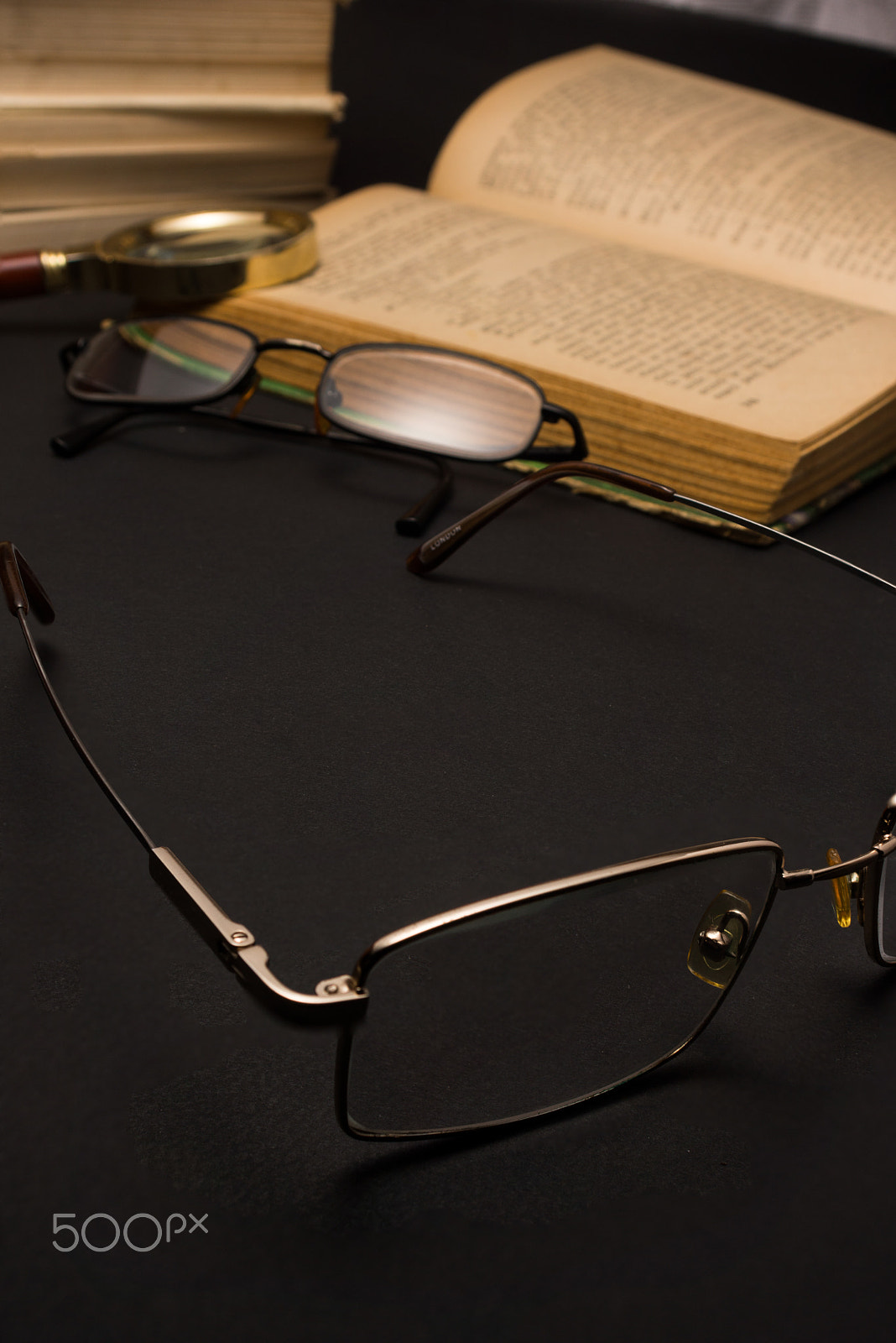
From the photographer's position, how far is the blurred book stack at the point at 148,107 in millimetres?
786

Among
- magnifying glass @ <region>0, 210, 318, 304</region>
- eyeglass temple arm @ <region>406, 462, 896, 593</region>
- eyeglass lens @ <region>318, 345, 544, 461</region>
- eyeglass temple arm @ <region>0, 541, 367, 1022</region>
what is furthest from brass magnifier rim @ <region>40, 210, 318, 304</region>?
eyeglass temple arm @ <region>0, 541, 367, 1022</region>

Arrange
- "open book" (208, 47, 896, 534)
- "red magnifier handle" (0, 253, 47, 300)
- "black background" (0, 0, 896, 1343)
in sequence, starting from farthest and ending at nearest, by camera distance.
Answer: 1. "red magnifier handle" (0, 253, 47, 300)
2. "open book" (208, 47, 896, 534)
3. "black background" (0, 0, 896, 1343)

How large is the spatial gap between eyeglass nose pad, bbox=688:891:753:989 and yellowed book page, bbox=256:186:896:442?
0.30m

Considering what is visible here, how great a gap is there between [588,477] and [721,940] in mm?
329

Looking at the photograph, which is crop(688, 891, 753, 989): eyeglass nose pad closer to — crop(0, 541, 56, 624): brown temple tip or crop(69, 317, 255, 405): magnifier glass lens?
crop(0, 541, 56, 624): brown temple tip

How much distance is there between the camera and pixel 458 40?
1.35 meters

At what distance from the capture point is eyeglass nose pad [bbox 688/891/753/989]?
1.23 feet

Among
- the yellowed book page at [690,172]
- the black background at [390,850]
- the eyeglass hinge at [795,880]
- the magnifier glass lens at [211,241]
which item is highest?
the yellowed book page at [690,172]

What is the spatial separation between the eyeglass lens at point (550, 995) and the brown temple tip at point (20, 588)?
0.28 meters

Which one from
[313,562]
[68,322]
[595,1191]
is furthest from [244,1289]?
[68,322]

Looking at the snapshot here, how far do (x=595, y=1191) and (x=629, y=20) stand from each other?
1441 mm

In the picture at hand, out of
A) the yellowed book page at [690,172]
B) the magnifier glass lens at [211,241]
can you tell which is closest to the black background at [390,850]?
the magnifier glass lens at [211,241]

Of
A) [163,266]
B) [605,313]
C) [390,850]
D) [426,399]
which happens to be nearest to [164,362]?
[163,266]

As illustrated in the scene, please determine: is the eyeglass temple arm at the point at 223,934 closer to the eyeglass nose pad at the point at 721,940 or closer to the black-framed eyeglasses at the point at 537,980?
the black-framed eyeglasses at the point at 537,980
